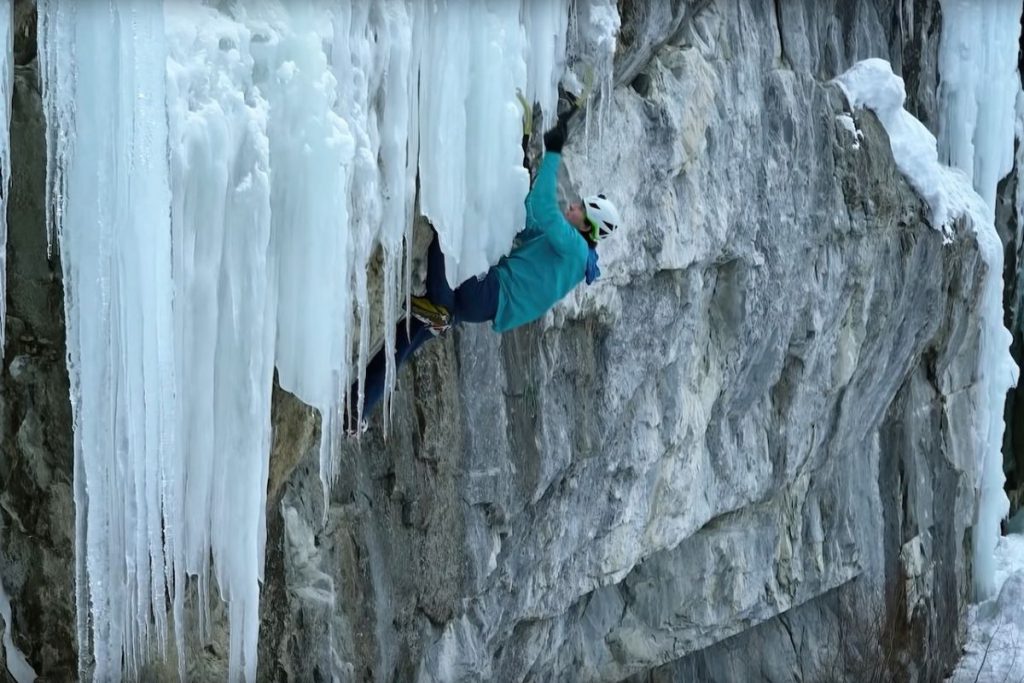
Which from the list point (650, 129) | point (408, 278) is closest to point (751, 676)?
point (650, 129)

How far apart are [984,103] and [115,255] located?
776cm

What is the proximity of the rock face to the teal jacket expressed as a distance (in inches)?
31.4

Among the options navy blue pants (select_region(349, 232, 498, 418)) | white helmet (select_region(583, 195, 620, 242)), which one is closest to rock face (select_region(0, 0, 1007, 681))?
navy blue pants (select_region(349, 232, 498, 418))

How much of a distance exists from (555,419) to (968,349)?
5.11 m

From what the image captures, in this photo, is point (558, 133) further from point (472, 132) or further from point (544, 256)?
point (544, 256)

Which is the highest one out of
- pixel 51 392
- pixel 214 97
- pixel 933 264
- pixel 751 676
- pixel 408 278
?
pixel 933 264

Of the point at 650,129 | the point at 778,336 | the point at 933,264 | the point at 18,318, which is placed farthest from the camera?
the point at 933,264

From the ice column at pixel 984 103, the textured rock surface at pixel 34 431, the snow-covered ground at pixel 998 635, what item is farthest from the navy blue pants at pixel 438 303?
the snow-covered ground at pixel 998 635

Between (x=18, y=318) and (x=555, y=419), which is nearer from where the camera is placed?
(x=18, y=318)

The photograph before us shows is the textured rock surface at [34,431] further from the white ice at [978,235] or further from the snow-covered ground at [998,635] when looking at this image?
the snow-covered ground at [998,635]

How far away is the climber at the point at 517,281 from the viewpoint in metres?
4.37

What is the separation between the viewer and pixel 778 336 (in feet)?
23.9

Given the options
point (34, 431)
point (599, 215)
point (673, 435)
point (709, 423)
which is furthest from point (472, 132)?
point (709, 423)

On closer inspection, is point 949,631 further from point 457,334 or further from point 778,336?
point 457,334
